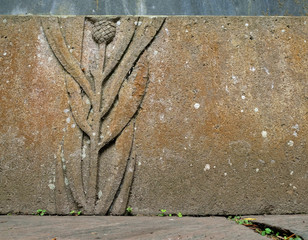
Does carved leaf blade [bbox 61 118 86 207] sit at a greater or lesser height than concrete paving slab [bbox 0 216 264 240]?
greater

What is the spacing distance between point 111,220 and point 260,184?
3.63 feet

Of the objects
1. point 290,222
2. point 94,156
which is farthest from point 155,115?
point 290,222

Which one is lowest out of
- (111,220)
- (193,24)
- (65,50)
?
(111,220)

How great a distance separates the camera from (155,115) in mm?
2570

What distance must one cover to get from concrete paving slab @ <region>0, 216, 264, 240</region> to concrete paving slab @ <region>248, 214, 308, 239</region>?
0.81ft

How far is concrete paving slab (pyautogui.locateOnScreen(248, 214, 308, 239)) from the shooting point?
77.5 inches

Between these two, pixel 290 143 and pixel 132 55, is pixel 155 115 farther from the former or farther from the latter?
pixel 290 143

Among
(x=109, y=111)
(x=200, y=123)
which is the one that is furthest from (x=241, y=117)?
(x=109, y=111)

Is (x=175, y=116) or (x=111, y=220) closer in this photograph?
(x=111, y=220)

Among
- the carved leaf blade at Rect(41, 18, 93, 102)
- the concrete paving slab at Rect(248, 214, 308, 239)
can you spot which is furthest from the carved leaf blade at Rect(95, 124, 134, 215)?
the concrete paving slab at Rect(248, 214, 308, 239)

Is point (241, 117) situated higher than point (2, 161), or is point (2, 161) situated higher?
point (241, 117)

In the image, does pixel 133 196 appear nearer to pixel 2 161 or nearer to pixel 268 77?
pixel 2 161

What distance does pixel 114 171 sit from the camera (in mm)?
2510

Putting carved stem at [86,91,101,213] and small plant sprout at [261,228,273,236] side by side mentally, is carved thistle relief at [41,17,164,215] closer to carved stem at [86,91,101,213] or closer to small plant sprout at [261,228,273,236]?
carved stem at [86,91,101,213]
